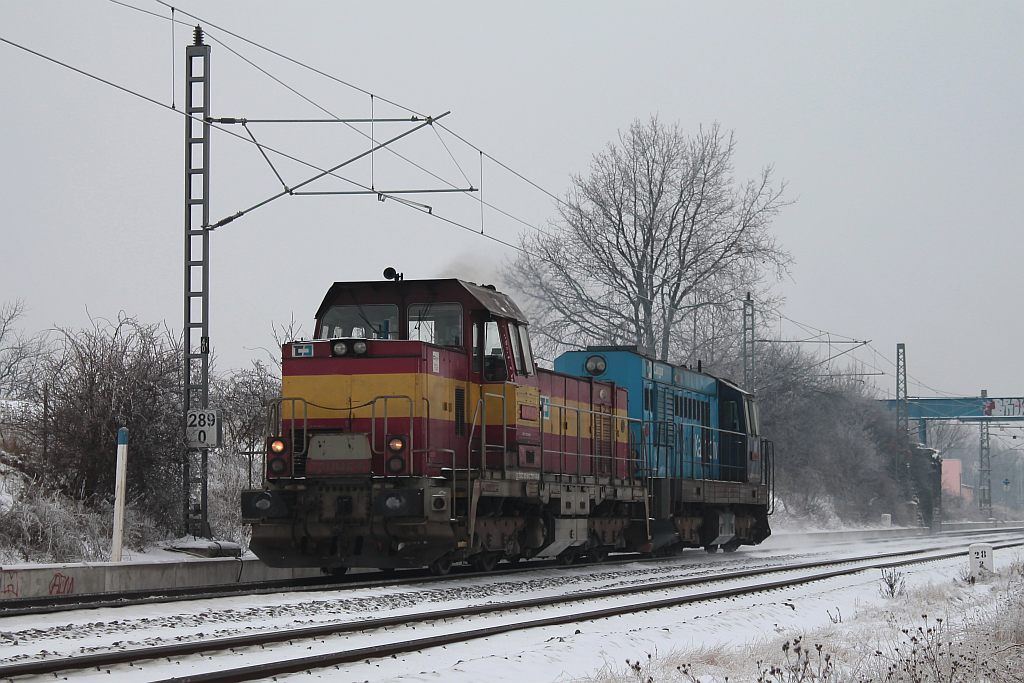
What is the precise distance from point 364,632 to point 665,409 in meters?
13.6

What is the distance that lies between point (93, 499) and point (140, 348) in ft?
8.63

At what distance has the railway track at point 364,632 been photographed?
7887 mm

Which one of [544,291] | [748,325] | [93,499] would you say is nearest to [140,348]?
[93,499]

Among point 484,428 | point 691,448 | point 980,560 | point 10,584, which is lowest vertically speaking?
point 980,560

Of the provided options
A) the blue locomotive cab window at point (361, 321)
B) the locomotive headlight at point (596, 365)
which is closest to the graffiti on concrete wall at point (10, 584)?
the blue locomotive cab window at point (361, 321)

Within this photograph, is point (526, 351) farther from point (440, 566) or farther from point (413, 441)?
point (440, 566)

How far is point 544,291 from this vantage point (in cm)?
4006

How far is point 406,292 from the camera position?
16.0 meters

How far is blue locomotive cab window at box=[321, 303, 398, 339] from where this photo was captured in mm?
15828

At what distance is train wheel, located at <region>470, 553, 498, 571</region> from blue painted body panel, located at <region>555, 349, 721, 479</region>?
16.9 ft

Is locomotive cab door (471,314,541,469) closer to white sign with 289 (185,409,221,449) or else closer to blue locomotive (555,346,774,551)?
white sign with 289 (185,409,221,449)

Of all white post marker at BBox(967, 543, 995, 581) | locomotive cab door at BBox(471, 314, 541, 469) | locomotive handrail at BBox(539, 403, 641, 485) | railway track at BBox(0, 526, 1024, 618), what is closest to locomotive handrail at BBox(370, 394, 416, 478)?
locomotive cab door at BBox(471, 314, 541, 469)

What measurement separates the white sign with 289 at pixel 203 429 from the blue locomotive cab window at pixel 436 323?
11.0 ft

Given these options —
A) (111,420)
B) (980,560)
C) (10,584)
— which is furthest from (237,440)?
(980,560)
